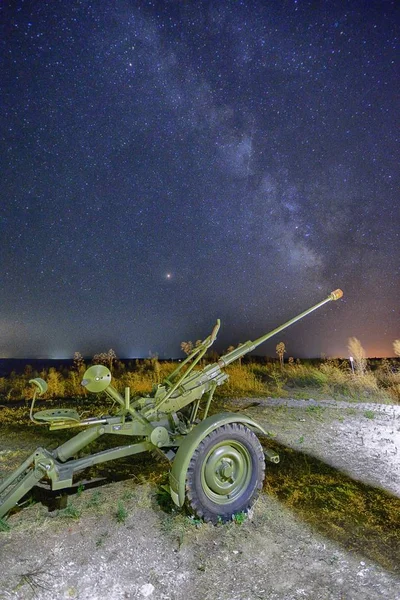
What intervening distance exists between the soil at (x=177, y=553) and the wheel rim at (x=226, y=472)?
1.01ft

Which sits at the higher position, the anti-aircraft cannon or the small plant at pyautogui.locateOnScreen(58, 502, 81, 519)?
the anti-aircraft cannon

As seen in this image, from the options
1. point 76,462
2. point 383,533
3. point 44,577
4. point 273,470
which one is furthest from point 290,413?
point 44,577

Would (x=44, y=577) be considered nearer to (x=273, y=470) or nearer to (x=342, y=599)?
(x=342, y=599)

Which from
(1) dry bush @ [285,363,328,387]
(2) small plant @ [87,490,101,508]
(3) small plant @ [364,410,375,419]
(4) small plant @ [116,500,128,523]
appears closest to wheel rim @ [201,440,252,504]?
(4) small plant @ [116,500,128,523]

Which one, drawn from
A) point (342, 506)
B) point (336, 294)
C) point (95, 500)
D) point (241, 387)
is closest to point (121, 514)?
point (95, 500)

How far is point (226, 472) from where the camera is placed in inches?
177

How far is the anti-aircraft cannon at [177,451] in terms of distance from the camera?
4156 mm

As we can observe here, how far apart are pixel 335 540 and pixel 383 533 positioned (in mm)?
578

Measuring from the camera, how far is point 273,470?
598 centimetres

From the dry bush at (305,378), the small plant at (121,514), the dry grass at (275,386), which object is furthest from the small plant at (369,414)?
the small plant at (121,514)

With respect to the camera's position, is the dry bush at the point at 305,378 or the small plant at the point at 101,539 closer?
the small plant at the point at 101,539

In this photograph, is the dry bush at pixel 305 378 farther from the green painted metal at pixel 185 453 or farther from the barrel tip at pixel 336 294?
the green painted metal at pixel 185 453

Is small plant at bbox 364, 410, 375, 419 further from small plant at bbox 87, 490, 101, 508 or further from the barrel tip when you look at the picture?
small plant at bbox 87, 490, 101, 508

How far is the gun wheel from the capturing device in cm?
420
